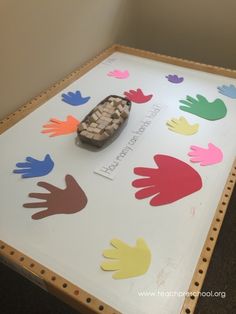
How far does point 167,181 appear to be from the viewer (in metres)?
0.70

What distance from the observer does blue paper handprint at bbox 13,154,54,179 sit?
72cm

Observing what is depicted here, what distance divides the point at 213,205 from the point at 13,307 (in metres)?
0.78

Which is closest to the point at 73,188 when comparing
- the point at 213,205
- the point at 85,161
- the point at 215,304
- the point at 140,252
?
the point at 85,161

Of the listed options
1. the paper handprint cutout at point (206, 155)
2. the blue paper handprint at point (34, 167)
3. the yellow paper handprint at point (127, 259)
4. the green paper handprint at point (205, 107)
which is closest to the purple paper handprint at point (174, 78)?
the green paper handprint at point (205, 107)

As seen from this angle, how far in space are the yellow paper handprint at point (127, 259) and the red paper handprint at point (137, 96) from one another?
1.74ft

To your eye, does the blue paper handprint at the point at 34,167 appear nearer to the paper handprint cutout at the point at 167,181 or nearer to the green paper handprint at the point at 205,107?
the paper handprint cutout at the point at 167,181

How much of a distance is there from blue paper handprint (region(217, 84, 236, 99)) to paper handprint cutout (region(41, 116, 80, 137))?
0.51 meters

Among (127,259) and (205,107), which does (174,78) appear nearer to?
(205,107)

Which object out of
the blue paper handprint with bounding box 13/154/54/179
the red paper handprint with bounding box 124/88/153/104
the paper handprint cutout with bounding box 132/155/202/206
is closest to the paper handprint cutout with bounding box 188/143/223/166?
the paper handprint cutout with bounding box 132/155/202/206

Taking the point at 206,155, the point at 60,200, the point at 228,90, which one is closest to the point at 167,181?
the point at 206,155

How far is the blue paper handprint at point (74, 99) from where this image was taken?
37.9 inches

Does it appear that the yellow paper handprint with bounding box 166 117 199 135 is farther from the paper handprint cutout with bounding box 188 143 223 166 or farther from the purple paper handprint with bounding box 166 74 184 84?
the purple paper handprint with bounding box 166 74 184 84

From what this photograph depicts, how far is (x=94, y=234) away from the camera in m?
0.59

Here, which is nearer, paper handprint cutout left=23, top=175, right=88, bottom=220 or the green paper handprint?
paper handprint cutout left=23, top=175, right=88, bottom=220
